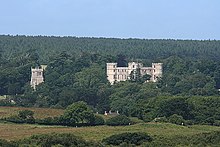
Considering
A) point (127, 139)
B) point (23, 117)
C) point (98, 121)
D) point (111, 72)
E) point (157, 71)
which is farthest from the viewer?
point (157, 71)

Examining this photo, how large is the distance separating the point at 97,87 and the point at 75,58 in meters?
26.4

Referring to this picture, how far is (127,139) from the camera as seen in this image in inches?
2857

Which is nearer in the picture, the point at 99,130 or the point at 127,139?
the point at 127,139

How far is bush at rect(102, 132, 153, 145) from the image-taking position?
7194 cm

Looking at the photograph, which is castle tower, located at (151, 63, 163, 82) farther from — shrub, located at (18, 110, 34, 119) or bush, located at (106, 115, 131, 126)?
shrub, located at (18, 110, 34, 119)

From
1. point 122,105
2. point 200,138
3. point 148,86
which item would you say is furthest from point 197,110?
point 148,86

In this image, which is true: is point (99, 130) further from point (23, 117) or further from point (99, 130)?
point (23, 117)

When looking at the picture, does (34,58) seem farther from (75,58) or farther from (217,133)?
(217,133)

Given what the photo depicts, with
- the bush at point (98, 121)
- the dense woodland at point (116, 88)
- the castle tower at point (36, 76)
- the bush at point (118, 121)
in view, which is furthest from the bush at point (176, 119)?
the castle tower at point (36, 76)

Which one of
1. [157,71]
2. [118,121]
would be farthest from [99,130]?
[157,71]

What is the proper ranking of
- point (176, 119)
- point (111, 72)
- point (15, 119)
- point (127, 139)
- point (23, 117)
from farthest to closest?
point (111, 72)
point (176, 119)
point (23, 117)
point (15, 119)
point (127, 139)

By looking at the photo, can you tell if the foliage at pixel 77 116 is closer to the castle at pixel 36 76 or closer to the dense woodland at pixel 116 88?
the dense woodland at pixel 116 88

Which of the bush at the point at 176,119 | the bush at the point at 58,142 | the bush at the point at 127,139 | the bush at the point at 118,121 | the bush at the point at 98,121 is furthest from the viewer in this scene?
the bush at the point at 98,121

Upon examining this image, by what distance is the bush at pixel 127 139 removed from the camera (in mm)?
71938
